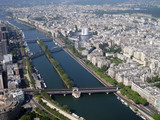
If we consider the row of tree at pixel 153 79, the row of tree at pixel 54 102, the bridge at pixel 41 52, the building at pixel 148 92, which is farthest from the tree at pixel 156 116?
the bridge at pixel 41 52

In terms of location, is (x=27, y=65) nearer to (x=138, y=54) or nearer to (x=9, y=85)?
(x=9, y=85)

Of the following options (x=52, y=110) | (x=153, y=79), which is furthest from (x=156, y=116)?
(x=52, y=110)

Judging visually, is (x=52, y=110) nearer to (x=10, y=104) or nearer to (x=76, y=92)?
(x=10, y=104)

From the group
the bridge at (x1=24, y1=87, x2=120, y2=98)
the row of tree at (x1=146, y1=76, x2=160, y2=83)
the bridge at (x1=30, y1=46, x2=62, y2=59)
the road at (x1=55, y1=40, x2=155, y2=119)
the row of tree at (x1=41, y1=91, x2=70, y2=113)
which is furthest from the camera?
the bridge at (x1=30, y1=46, x2=62, y2=59)

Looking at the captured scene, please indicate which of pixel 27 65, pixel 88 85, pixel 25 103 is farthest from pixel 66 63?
pixel 25 103

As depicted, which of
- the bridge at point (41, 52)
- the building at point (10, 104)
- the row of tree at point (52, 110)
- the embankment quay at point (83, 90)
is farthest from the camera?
the bridge at point (41, 52)

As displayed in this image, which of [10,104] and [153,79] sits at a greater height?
[10,104]

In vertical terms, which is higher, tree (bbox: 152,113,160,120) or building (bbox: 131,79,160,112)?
building (bbox: 131,79,160,112)

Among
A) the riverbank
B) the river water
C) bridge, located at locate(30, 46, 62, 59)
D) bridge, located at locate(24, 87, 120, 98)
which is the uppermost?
bridge, located at locate(30, 46, 62, 59)

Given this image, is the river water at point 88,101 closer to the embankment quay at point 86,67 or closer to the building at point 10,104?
the embankment quay at point 86,67

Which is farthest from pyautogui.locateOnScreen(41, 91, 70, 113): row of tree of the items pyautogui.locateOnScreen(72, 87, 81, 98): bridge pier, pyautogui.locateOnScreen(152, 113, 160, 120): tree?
pyautogui.locateOnScreen(152, 113, 160, 120): tree

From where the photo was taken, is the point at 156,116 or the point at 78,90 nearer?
the point at 156,116

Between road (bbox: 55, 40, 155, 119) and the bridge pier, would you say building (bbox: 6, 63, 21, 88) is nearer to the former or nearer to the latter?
the bridge pier
